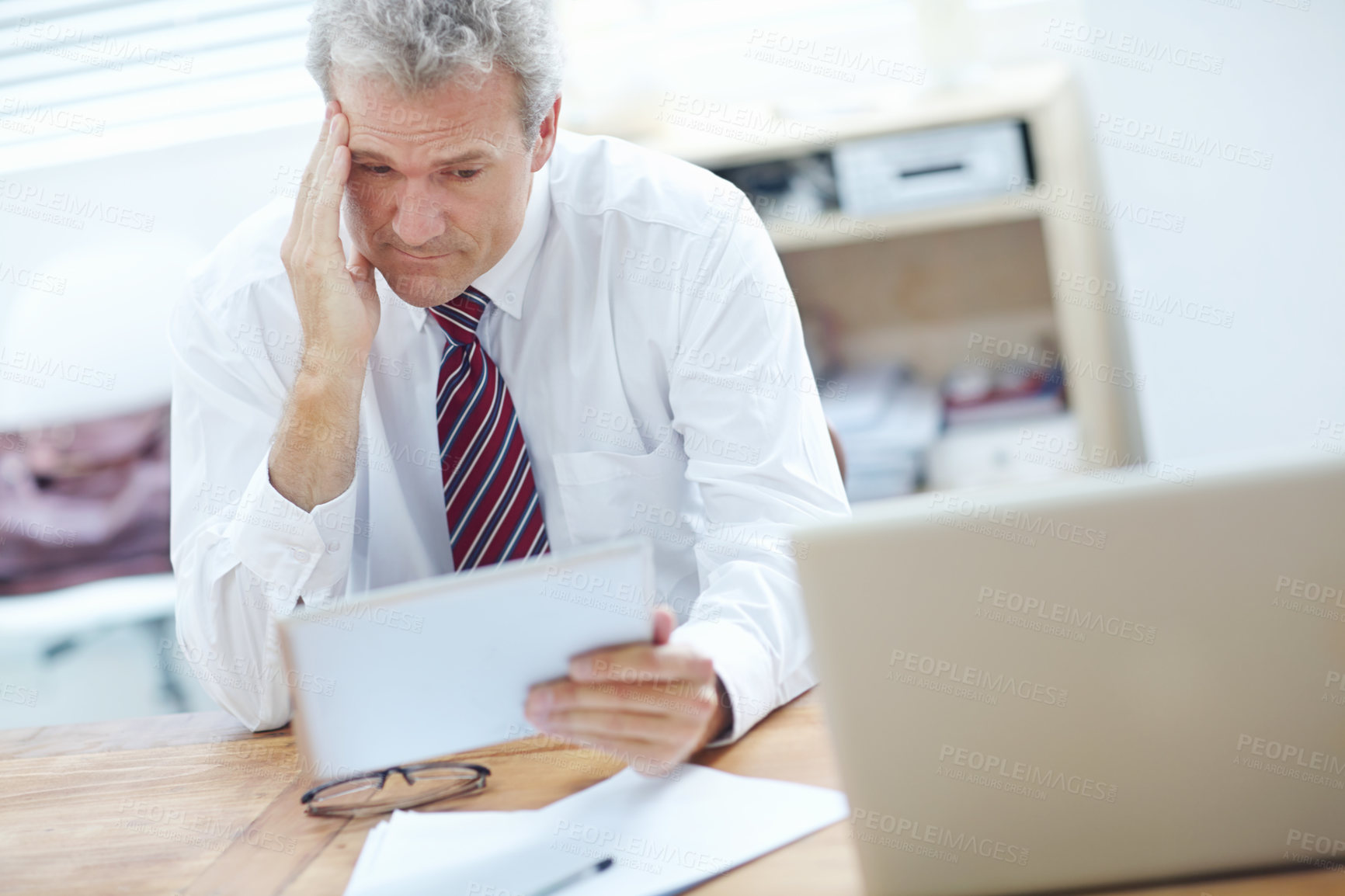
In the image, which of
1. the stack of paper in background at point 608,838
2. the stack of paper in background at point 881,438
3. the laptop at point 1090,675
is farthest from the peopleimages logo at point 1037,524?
the stack of paper in background at point 881,438

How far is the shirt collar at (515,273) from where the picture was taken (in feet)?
4.46

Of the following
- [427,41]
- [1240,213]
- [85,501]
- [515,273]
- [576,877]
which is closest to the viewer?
[576,877]

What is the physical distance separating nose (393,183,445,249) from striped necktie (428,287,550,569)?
5.7 inches

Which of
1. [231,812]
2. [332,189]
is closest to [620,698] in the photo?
[231,812]

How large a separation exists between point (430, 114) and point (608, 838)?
76cm

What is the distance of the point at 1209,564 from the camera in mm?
570

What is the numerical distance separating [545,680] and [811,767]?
235mm

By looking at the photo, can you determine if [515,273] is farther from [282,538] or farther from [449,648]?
[449,648]

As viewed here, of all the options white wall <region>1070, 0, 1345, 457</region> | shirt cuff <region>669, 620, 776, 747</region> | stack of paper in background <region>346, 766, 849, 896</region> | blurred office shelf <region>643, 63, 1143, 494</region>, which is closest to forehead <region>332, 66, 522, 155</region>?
shirt cuff <region>669, 620, 776, 747</region>

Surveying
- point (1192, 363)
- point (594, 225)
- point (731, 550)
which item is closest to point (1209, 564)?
point (731, 550)

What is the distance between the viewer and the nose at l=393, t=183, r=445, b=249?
A: 1.24m

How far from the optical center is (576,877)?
733mm

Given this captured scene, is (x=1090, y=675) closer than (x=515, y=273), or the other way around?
(x=1090, y=675)

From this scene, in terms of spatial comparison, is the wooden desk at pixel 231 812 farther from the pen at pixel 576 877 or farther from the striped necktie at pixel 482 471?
the striped necktie at pixel 482 471
